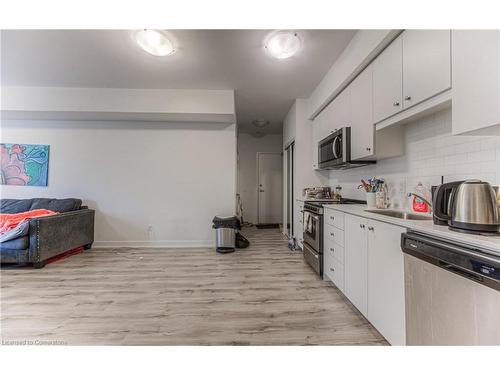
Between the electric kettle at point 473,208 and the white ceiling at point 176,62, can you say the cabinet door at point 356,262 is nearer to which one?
the electric kettle at point 473,208

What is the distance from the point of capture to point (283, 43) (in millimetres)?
1992

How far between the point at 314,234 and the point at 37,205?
440cm

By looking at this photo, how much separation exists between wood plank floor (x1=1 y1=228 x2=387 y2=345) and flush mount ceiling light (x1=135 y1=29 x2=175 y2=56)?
247cm

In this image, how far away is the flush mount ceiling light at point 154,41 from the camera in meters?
1.94

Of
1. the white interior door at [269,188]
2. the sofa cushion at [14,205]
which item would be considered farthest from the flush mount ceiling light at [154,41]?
the white interior door at [269,188]

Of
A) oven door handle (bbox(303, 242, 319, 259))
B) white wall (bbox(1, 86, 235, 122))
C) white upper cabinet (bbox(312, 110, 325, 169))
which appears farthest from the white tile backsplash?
white wall (bbox(1, 86, 235, 122))

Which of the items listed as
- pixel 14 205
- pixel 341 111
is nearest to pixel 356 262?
pixel 341 111

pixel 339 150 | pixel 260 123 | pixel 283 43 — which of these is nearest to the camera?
pixel 283 43

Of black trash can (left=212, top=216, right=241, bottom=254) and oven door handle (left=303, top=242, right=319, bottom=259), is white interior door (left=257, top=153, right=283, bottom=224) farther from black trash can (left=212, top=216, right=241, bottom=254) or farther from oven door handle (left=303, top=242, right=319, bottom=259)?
oven door handle (left=303, top=242, right=319, bottom=259)

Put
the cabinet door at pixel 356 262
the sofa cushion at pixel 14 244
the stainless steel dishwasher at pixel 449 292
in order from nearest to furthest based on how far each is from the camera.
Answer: the stainless steel dishwasher at pixel 449 292 → the cabinet door at pixel 356 262 → the sofa cushion at pixel 14 244

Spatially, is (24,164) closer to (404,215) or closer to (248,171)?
(248,171)

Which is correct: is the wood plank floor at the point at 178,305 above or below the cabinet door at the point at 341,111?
below

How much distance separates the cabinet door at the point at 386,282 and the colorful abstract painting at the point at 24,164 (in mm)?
5021

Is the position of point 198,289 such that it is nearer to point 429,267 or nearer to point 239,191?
point 429,267
